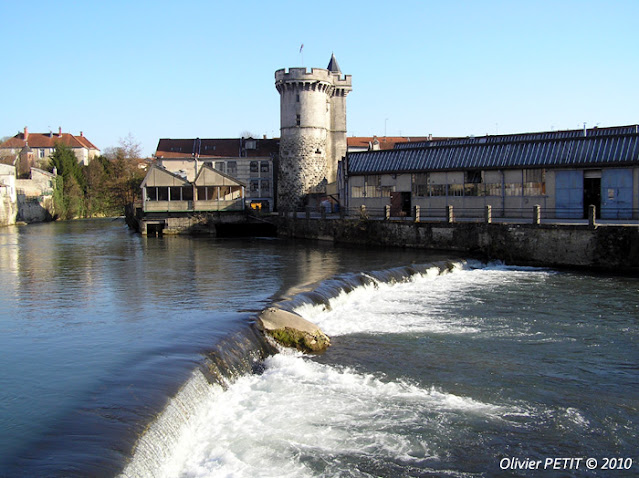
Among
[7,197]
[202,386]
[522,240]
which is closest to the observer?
[202,386]

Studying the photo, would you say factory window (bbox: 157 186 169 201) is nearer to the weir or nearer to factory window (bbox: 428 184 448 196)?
factory window (bbox: 428 184 448 196)

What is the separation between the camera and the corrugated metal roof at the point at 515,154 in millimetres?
29156

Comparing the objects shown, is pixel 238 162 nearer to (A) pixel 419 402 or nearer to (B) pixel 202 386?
(B) pixel 202 386

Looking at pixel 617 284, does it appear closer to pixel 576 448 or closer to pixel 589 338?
pixel 589 338

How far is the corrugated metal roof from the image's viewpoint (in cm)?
2916

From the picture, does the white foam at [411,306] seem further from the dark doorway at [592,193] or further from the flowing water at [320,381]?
the dark doorway at [592,193]

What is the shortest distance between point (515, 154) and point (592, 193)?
448cm

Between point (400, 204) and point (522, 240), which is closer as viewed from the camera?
point (522, 240)

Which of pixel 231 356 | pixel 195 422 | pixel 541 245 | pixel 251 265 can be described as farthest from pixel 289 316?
pixel 541 245

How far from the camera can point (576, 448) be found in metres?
8.84

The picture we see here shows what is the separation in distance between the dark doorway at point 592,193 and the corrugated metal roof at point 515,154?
3.17 ft

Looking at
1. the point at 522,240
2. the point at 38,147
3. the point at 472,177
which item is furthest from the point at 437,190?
the point at 38,147

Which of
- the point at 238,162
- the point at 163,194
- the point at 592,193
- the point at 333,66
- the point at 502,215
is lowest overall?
the point at 502,215

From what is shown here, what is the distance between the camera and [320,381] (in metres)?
11.6
